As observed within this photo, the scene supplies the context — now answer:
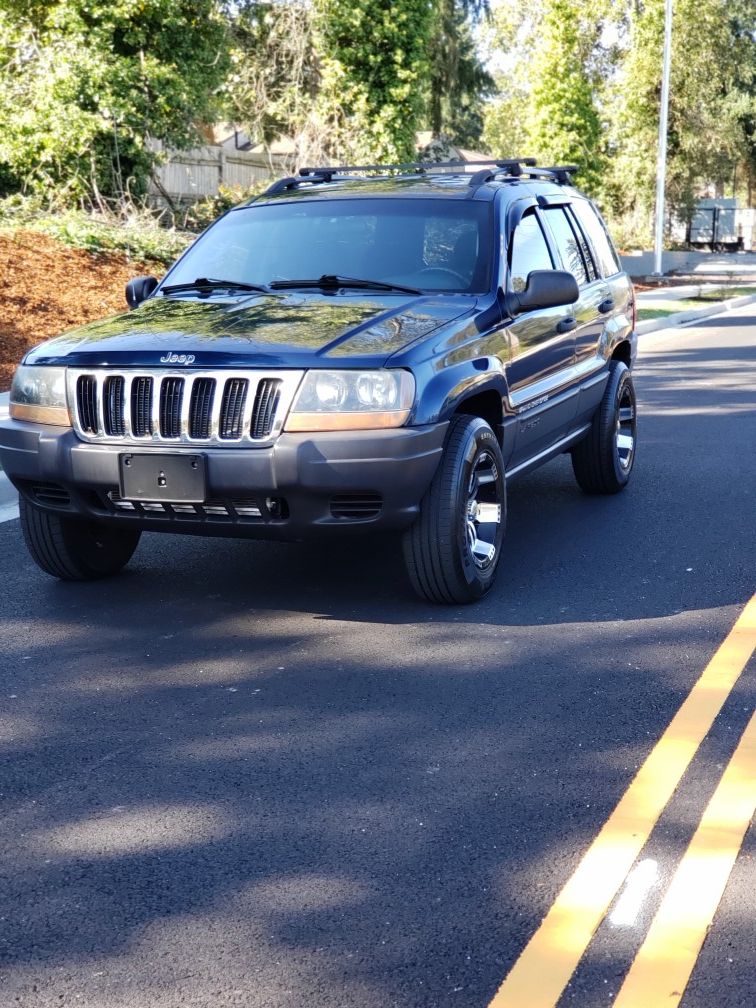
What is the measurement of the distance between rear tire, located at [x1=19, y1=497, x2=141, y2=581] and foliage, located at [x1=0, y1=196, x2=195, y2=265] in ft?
39.3

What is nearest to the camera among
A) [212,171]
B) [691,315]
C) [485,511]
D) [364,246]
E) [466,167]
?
[485,511]

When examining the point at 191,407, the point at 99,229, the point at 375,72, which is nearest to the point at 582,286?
the point at 191,407

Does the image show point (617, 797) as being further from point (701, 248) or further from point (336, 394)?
point (701, 248)

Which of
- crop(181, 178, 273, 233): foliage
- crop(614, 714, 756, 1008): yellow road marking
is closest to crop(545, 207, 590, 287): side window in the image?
crop(614, 714, 756, 1008): yellow road marking

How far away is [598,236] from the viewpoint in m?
Result: 8.63

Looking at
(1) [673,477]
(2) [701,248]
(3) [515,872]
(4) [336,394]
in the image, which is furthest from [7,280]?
(2) [701,248]

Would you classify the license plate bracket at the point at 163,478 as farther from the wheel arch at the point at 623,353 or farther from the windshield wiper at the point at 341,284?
the wheel arch at the point at 623,353

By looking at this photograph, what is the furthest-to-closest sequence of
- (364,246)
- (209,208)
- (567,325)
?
(209,208)
(567,325)
(364,246)

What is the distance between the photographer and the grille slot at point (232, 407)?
5457mm

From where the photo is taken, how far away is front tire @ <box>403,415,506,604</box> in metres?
5.74

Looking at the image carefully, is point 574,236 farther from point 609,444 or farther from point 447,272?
point 447,272

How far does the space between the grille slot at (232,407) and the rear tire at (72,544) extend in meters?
1.00

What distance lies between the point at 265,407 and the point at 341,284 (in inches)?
51.2

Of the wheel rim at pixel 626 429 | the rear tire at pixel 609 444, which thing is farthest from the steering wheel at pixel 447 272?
the wheel rim at pixel 626 429
